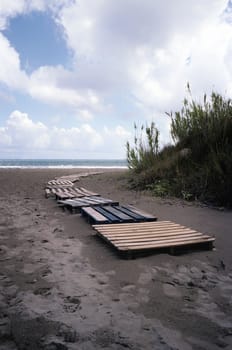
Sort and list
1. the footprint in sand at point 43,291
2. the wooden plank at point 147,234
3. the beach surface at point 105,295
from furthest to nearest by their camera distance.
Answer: the wooden plank at point 147,234
the footprint in sand at point 43,291
the beach surface at point 105,295

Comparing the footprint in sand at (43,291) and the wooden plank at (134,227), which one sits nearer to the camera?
the footprint in sand at (43,291)

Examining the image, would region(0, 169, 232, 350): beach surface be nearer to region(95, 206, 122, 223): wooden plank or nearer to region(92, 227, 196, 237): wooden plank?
region(92, 227, 196, 237): wooden plank

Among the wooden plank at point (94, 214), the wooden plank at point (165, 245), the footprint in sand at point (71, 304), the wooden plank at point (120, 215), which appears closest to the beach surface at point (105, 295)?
the footprint in sand at point (71, 304)

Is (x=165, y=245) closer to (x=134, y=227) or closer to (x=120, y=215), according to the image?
(x=134, y=227)

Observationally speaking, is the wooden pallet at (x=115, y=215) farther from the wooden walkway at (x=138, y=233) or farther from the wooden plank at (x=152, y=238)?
the wooden plank at (x=152, y=238)

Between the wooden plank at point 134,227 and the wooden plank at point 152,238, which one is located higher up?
the wooden plank at point 134,227

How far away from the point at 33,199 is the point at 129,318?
7113 millimetres

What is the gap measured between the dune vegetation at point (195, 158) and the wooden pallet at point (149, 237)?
3.17 metres

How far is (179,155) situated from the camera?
9.99 metres

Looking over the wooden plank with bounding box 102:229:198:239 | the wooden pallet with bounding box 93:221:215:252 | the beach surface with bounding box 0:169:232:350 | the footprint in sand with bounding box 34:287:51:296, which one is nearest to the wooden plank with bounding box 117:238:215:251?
the wooden pallet with bounding box 93:221:215:252

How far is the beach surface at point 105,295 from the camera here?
7.07ft

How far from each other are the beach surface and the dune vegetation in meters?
3.15

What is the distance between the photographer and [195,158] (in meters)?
9.56

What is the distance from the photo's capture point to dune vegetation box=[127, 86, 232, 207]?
7990 mm
